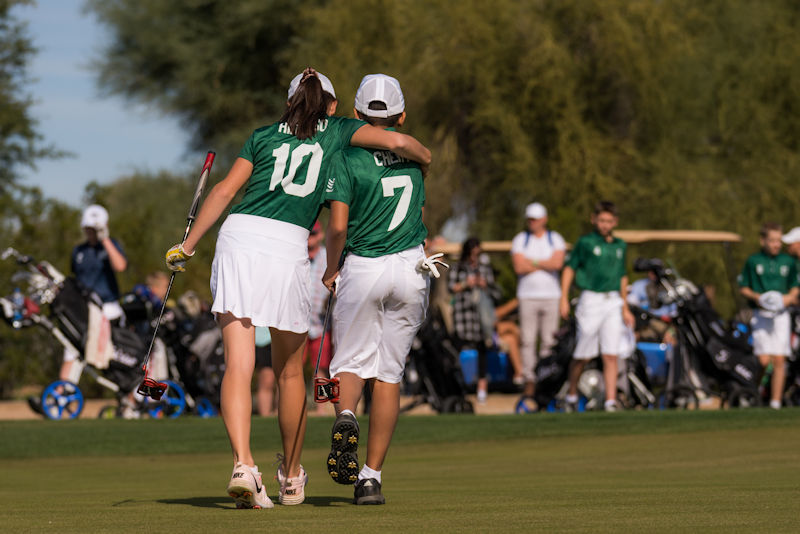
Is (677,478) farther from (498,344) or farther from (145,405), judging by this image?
(498,344)

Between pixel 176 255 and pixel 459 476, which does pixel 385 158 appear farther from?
pixel 459 476

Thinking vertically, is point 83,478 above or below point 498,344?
above

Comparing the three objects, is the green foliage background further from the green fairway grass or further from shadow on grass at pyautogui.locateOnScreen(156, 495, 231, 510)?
shadow on grass at pyautogui.locateOnScreen(156, 495, 231, 510)

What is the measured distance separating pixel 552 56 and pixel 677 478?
21.2 meters

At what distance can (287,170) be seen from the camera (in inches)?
257

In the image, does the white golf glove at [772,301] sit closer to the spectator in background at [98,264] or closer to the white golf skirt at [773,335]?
the white golf skirt at [773,335]

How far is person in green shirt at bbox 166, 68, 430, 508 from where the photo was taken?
21.2 ft

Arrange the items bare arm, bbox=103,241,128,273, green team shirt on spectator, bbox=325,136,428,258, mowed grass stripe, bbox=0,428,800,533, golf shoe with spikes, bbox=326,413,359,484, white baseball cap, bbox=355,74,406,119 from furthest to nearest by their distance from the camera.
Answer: bare arm, bbox=103,241,128,273
white baseball cap, bbox=355,74,406,119
green team shirt on spectator, bbox=325,136,428,258
golf shoe with spikes, bbox=326,413,359,484
mowed grass stripe, bbox=0,428,800,533

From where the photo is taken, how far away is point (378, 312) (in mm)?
6793

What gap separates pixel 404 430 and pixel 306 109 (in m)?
6.65

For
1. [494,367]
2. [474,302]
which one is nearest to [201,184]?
[474,302]

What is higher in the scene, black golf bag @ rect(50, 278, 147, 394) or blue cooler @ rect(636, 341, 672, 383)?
black golf bag @ rect(50, 278, 147, 394)

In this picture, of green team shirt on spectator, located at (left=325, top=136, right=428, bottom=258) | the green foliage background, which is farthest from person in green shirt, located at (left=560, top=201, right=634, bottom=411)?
the green foliage background

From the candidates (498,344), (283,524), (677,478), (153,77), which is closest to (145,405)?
(498,344)
